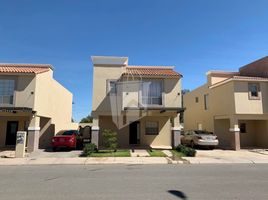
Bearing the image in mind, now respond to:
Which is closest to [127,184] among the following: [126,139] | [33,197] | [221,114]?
[33,197]

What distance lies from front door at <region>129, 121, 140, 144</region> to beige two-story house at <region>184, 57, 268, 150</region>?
811cm

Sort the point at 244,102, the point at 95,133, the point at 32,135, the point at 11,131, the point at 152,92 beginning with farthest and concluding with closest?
1. the point at 11,131
2. the point at 244,102
3. the point at 152,92
4. the point at 95,133
5. the point at 32,135

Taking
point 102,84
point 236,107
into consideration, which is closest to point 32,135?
point 102,84

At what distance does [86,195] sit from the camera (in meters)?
7.05

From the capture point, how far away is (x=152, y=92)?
68.0 feet

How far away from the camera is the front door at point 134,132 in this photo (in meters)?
23.0

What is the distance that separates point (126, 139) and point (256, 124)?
506 inches

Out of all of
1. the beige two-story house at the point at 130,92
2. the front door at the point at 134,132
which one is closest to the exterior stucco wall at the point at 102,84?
the beige two-story house at the point at 130,92

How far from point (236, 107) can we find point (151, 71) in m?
7.90

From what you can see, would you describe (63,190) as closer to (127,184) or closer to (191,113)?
(127,184)

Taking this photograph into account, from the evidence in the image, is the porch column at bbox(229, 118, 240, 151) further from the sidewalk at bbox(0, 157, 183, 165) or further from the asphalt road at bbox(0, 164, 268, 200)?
the asphalt road at bbox(0, 164, 268, 200)

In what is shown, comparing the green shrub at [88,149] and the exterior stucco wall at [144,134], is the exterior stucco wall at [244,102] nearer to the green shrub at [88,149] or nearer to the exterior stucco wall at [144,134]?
the exterior stucco wall at [144,134]

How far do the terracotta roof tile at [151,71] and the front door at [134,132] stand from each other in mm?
4865

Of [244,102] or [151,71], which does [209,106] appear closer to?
[244,102]
